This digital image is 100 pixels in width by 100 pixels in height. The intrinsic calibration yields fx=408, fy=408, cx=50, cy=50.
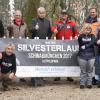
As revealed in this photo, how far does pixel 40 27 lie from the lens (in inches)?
485

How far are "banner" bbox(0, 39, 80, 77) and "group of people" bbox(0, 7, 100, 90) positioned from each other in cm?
25

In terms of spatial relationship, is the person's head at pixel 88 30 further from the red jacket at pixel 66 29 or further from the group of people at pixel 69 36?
the red jacket at pixel 66 29

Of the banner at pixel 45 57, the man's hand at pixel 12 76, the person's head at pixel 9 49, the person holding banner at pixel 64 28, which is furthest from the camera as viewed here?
the person holding banner at pixel 64 28

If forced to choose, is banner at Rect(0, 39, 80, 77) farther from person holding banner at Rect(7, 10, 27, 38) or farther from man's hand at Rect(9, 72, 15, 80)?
man's hand at Rect(9, 72, 15, 80)

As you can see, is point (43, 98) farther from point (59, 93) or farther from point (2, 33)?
point (2, 33)

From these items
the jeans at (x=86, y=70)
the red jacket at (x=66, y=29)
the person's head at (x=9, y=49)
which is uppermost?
the red jacket at (x=66, y=29)

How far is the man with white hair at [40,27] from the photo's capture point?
12.2 m

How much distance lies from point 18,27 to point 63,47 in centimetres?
150

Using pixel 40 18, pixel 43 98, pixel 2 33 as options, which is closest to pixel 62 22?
pixel 40 18

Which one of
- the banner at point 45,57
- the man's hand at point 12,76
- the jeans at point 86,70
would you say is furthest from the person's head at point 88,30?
the man's hand at point 12,76

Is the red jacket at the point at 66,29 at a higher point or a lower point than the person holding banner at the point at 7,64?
higher

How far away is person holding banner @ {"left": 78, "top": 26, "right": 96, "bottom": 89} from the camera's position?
472 inches

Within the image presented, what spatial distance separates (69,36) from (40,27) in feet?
3.17

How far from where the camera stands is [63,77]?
13688 millimetres
